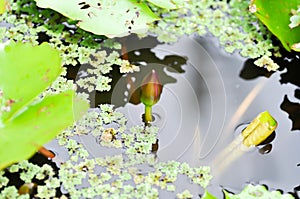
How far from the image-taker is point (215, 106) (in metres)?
1.51

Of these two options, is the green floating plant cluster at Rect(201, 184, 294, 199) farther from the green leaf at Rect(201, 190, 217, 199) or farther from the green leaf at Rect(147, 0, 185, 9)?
the green leaf at Rect(147, 0, 185, 9)

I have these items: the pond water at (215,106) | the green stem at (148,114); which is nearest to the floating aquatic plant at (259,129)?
the pond water at (215,106)

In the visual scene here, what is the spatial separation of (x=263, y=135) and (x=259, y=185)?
0.14 metres

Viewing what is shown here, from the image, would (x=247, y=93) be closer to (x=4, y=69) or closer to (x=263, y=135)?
(x=263, y=135)

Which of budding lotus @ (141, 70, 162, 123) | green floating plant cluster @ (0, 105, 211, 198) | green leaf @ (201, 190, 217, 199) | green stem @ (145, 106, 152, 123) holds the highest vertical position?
budding lotus @ (141, 70, 162, 123)

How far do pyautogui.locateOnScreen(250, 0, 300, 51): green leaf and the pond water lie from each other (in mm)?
74

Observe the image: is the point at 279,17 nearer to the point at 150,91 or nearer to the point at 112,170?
the point at 150,91

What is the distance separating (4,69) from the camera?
1345 mm

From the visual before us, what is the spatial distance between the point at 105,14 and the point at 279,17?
0.51m

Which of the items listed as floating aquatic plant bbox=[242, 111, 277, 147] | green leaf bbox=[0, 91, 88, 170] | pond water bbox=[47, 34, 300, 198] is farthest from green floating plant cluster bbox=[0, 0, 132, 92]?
floating aquatic plant bbox=[242, 111, 277, 147]

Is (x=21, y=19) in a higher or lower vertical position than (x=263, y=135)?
higher

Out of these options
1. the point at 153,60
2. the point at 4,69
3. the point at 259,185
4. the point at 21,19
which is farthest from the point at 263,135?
the point at 21,19

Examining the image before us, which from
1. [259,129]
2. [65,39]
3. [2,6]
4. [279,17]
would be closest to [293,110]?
[259,129]

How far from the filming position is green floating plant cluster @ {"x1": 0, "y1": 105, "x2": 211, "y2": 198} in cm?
132
